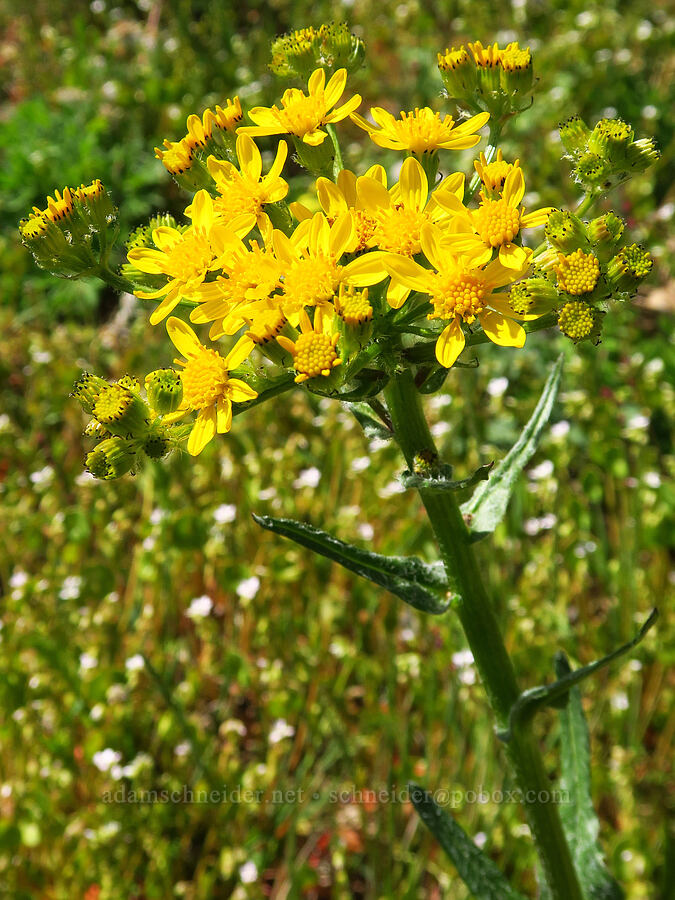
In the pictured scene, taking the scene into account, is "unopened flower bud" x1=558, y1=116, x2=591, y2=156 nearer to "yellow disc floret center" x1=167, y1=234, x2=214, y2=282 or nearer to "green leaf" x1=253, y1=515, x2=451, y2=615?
"yellow disc floret center" x1=167, y1=234, x2=214, y2=282

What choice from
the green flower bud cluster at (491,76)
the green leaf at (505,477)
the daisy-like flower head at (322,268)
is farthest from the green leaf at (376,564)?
the green flower bud cluster at (491,76)

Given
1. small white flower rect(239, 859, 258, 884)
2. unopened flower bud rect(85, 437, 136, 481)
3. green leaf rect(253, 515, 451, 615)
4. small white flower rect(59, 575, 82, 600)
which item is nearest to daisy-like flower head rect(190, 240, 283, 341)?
unopened flower bud rect(85, 437, 136, 481)

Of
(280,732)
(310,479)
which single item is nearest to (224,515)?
(310,479)

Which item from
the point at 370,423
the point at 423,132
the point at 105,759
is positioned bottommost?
the point at 105,759

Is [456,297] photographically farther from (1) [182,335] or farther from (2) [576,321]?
(1) [182,335]

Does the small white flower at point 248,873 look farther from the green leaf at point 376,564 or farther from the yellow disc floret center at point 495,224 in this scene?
the yellow disc floret center at point 495,224

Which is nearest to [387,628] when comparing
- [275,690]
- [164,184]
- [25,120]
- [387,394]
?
[275,690]
